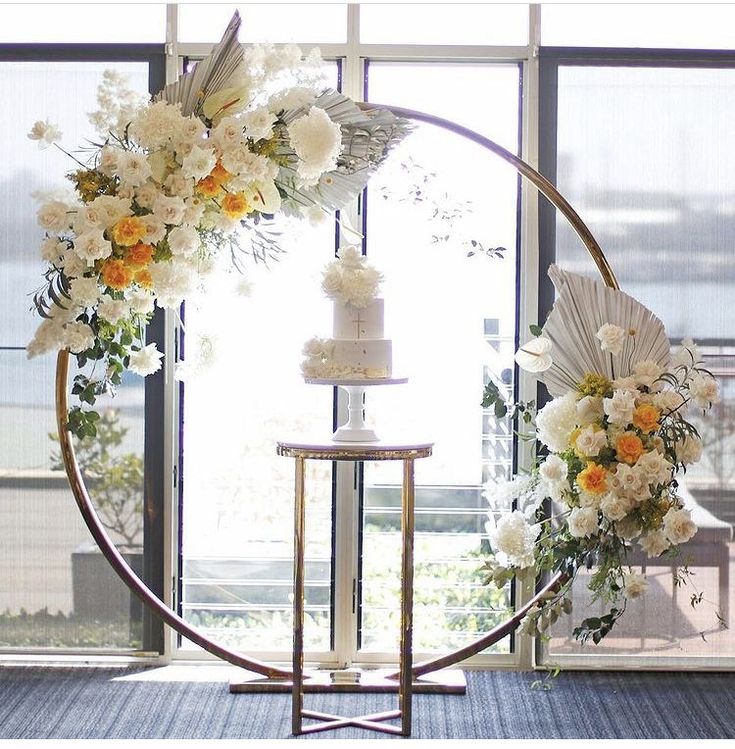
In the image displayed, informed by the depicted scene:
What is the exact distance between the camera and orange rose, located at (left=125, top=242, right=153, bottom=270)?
3234 mm

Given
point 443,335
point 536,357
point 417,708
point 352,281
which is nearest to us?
point 352,281

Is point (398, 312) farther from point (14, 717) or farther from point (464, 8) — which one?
point (14, 717)

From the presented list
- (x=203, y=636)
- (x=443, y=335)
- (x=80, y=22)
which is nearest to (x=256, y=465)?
(x=203, y=636)

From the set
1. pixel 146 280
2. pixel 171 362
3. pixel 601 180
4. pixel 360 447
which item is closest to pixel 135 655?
pixel 171 362

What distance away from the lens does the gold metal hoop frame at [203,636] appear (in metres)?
3.72

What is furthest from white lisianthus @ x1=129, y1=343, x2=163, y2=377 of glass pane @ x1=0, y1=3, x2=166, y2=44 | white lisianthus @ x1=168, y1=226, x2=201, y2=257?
glass pane @ x1=0, y1=3, x2=166, y2=44

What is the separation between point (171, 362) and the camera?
14.2 feet

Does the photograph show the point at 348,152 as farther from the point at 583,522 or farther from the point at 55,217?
the point at 583,522

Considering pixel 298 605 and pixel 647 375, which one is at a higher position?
pixel 647 375

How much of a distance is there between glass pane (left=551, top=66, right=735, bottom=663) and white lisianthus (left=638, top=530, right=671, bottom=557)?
823 millimetres

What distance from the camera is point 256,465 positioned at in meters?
4.39

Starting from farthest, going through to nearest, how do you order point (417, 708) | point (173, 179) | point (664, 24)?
point (664, 24) < point (417, 708) < point (173, 179)

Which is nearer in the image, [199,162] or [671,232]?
[199,162]

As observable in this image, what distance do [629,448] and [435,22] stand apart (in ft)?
6.28
